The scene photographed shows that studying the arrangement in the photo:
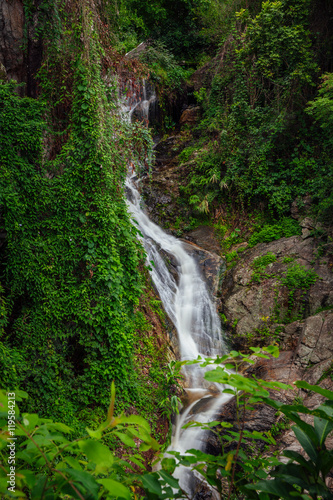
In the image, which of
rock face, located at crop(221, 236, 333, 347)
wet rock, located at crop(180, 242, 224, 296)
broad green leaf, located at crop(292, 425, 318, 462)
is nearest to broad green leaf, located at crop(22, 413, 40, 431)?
broad green leaf, located at crop(292, 425, 318, 462)

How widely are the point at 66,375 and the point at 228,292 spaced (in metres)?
5.92

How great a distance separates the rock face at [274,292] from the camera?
8195mm

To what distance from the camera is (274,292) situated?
28.8 feet

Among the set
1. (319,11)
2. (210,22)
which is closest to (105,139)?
(319,11)

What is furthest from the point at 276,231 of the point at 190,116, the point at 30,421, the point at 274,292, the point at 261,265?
the point at 30,421

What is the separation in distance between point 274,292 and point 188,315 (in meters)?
2.60

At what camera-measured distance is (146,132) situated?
6863 mm

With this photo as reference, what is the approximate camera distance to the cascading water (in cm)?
625

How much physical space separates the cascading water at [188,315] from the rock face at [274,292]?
676 mm

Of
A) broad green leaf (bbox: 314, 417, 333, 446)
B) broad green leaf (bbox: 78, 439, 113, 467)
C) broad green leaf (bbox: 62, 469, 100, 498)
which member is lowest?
broad green leaf (bbox: 314, 417, 333, 446)

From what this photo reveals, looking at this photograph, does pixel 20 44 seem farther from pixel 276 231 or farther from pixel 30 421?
pixel 276 231

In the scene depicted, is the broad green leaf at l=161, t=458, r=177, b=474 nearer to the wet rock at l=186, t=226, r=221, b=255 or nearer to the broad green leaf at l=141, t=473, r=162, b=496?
the broad green leaf at l=141, t=473, r=162, b=496

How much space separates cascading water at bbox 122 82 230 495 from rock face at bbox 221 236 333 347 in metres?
0.68

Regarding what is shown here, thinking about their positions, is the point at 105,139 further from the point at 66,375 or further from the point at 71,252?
the point at 66,375
